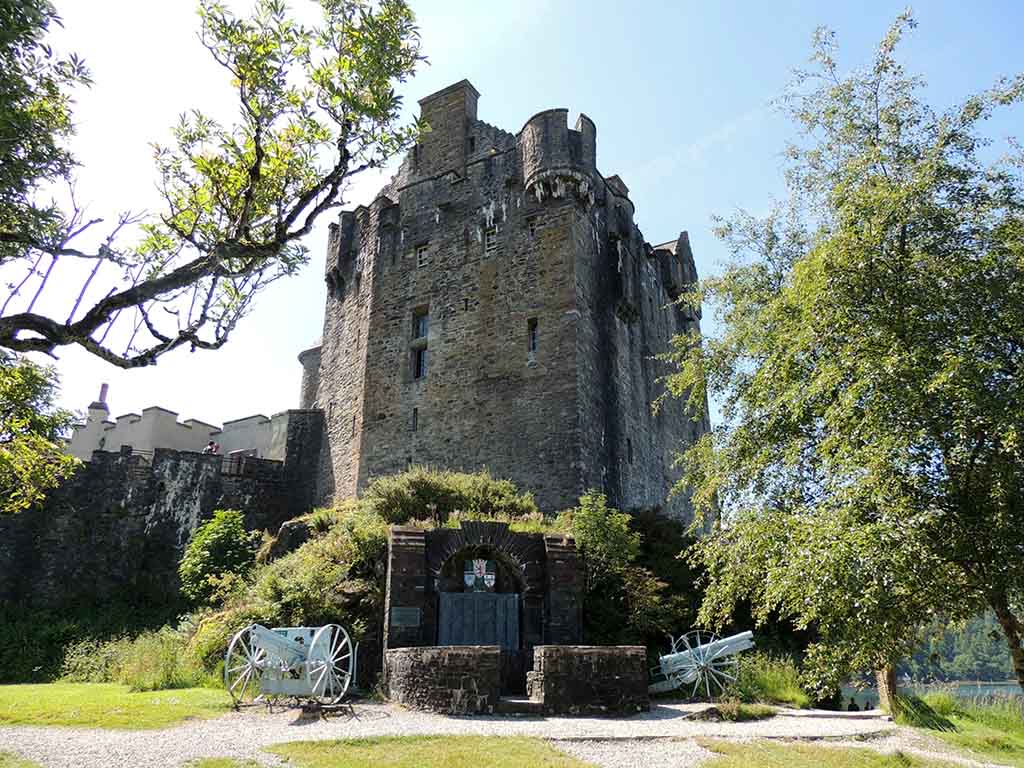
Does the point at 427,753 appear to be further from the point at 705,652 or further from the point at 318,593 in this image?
the point at 705,652

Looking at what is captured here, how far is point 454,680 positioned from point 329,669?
177cm

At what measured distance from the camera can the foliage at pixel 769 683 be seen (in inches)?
465

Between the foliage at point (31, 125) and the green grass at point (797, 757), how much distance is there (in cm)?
878

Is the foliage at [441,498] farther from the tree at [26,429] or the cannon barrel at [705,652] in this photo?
the tree at [26,429]

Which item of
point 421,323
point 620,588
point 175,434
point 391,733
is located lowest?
point 391,733

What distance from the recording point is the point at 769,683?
12195 mm

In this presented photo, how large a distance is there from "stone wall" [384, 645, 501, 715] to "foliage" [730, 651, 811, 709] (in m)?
3.87

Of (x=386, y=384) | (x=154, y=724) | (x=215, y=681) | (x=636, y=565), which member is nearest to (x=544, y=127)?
(x=386, y=384)

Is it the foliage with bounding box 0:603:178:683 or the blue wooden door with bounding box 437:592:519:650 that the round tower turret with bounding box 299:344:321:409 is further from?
the blue wooden door with bounding box 437:592:519:650

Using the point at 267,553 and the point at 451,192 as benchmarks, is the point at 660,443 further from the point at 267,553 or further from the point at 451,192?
the point at 267,553

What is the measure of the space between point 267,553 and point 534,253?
10.6m

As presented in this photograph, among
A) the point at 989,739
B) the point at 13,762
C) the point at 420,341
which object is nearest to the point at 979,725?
the point at 989,739

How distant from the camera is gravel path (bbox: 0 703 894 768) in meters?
6.95

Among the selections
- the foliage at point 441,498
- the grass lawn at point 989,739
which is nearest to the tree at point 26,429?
the foliage at point 441,498
